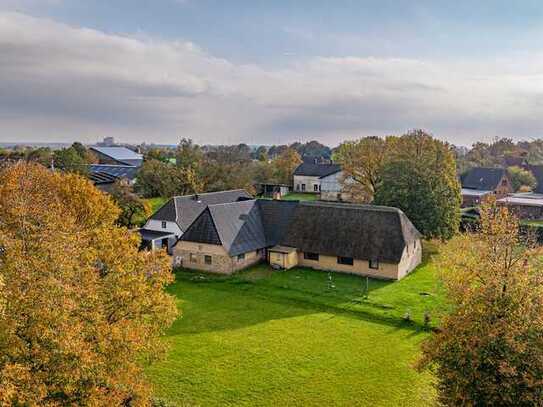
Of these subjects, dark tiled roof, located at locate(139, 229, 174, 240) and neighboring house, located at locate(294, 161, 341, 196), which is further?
neighboring house, located at locate(294, 161, 341, 196)

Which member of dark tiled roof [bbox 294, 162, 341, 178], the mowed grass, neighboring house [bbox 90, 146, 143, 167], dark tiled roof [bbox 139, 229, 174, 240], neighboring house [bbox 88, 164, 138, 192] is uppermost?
neighboring house [bbox 90, 146, 143, 167]

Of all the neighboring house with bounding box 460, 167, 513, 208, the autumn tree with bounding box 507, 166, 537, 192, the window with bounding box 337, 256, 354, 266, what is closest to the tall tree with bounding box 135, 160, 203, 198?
the window with bounding box 337, 256, 354, 266

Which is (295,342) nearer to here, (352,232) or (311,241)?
(311,241)

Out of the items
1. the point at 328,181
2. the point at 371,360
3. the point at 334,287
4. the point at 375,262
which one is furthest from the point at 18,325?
the point at 328,181

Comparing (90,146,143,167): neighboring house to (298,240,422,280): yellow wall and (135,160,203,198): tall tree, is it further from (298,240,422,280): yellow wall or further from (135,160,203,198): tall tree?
(298,240,422,280): yellow wall

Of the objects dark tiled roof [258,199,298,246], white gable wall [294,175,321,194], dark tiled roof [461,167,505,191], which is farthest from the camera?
white gable wall [294,175,321,194]

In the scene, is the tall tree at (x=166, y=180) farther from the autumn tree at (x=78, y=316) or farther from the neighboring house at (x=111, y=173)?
the autumn tree at (x=78, y=316)

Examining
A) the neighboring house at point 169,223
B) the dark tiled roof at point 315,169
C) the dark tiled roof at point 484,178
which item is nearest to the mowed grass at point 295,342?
the neighboring house at point 169,223

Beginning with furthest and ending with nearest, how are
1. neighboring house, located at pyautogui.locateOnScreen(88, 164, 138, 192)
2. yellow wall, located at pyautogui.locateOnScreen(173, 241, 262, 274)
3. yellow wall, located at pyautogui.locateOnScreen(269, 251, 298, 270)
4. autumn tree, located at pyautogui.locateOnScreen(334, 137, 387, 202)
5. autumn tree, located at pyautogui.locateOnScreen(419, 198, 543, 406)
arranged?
1. neighboring house, located at pyautogui.locateOnScreen(88, 164, 138, 192)
2. autumn tree, located at pyautogui.locateOnScreen(334, 137, 387, 202)
3. yellow wall, located at pyautogui.locateOnScreen(269, 251, 298, 270)
4. yellow wall, located at pyautogui.locateOnScreen(173, 241, 262, 274)
5. autumn tree, located at pyautogui.locateOnScreen(419, 198, 543, 406)

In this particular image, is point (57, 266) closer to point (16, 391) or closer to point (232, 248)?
point (16, 391)
